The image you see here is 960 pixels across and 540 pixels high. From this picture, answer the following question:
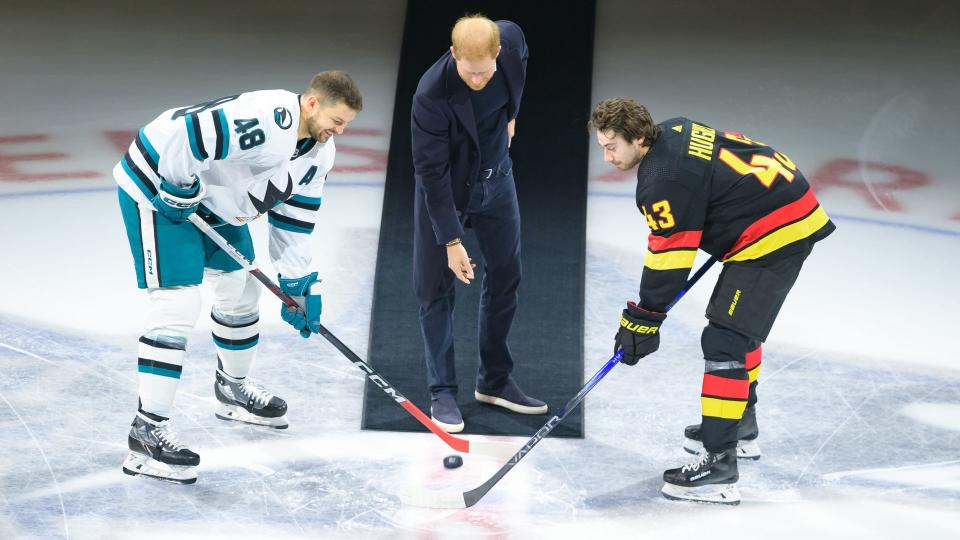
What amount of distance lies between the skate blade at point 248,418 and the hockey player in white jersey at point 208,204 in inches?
10.6

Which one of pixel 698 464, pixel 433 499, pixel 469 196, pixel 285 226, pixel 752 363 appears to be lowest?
pixel 433 499

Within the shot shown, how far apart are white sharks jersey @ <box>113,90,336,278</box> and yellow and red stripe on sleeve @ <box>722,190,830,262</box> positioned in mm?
1213

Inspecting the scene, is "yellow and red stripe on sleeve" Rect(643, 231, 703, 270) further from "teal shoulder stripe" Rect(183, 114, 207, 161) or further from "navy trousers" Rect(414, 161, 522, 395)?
"teal shoulder stripe" Rect(183, 114, 207, 161)

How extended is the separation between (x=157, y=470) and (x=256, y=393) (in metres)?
0.47

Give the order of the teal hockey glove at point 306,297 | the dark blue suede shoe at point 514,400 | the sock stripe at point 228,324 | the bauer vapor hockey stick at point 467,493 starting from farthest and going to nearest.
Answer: the dark blue suede shoe at point 514,400
the sock stripe at point 228,324
the teal hockey glove at point 306,297
the bauer vapor hockey stick at point 467,493

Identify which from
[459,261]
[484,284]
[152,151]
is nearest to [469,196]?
[459,261]

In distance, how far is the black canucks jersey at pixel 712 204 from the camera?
343cm

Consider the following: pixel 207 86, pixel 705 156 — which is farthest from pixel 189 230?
pixel 207 86

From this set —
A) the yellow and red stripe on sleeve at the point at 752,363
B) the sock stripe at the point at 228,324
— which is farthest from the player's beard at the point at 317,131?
the yellow and red stripe on sleeve at the point at 752,363

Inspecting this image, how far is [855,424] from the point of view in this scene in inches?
161

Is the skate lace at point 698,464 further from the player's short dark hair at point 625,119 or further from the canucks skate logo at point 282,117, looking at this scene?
the canucks skate logo at point 282,117

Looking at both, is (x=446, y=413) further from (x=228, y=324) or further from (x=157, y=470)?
(x=157, y=470)

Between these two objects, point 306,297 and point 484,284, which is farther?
point 484,284

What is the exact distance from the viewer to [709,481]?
3.71 m
